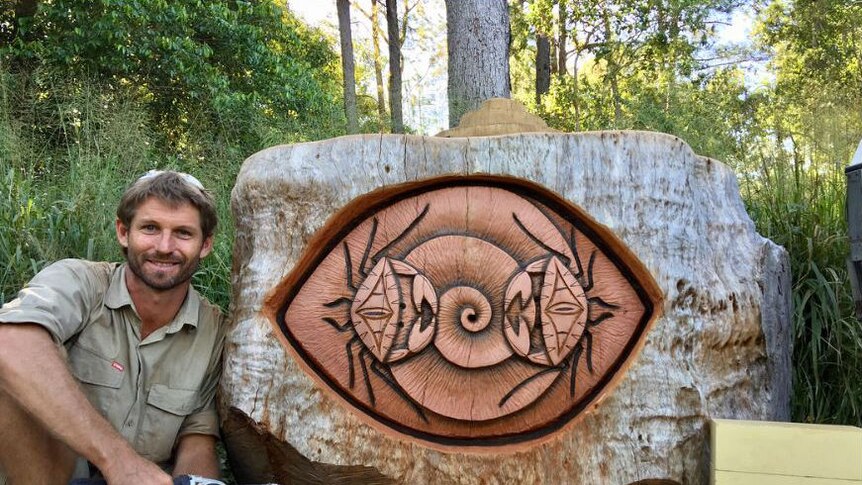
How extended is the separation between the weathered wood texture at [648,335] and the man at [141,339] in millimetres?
175

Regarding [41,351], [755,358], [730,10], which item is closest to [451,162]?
[755,358]

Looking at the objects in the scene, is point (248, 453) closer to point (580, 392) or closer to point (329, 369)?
point (329, 369)

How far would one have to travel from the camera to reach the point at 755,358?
1.91m

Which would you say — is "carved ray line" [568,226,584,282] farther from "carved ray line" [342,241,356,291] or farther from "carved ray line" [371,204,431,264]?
"carved ray line" [342,241,356,291]

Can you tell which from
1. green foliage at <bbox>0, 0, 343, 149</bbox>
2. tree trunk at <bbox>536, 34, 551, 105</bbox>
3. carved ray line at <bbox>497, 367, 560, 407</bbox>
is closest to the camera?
carved ray line at <bbox>497, 367, 560, 407</bbox>

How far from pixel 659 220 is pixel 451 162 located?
0.61 meters

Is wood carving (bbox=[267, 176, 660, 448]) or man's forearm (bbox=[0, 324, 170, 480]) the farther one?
wood carving (bbox=[267, 176, 660, 448])

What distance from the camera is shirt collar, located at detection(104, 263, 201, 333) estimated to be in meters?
2.04

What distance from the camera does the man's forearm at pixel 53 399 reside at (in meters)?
1.70

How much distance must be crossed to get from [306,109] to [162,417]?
15.0ft

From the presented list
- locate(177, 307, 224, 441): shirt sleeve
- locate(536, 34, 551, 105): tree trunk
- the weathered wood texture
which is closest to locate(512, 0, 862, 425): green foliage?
locate(536, 34, 551, 105): tree trunk

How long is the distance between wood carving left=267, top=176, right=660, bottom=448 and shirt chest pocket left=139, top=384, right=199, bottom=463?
1.40 ft

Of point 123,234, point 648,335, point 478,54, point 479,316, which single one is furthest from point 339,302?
point 478,54

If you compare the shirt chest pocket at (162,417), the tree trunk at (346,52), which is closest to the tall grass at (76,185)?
the shirt chest pocket at (162,417)
